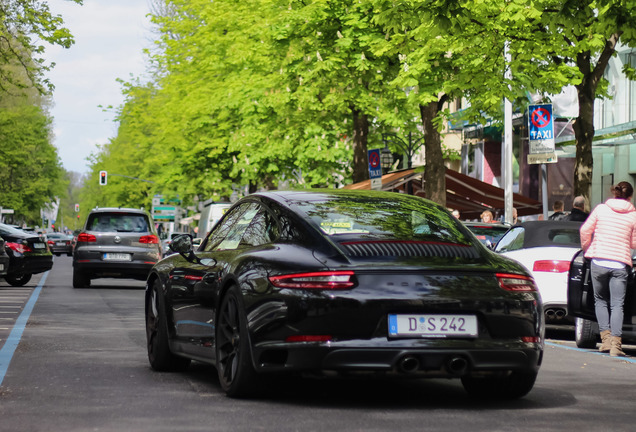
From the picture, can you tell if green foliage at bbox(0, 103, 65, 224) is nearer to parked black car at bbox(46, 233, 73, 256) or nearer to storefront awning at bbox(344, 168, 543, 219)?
parked black car at bbox(46, 233, 73, 256)

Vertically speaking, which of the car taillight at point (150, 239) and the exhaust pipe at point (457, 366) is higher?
the car taillight at point (150, 239)

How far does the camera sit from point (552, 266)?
14.9 meters

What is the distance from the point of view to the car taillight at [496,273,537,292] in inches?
298

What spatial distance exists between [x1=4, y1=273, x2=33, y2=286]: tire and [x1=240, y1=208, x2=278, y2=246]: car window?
763 inches

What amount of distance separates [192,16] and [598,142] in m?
21.6

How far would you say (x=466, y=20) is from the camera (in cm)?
1405

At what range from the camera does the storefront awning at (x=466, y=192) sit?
33531mm

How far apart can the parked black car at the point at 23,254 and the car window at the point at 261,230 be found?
62.1ft

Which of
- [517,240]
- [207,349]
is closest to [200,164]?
[517,240]

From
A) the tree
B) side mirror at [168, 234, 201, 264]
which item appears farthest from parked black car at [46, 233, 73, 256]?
side mirror at [168, 234, 201, 264]

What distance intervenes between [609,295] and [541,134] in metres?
9.16

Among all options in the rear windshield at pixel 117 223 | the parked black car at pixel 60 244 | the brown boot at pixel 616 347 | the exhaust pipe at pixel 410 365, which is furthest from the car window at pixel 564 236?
the parked black car at pixel 60 244

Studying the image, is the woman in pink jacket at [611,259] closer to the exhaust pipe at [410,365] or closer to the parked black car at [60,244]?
the exhaust pipe at [410,365]

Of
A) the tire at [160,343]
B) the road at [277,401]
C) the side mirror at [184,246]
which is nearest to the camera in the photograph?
the road at [277,401]
